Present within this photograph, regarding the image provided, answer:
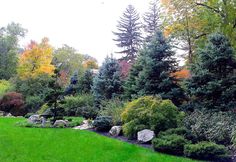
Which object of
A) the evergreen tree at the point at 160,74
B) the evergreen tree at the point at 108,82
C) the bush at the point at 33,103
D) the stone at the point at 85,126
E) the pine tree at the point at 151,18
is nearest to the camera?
the stone at the point at 85,126

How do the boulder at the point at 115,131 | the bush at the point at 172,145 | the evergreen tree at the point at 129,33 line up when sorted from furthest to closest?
the evergreen tree at the point at 129,33 < the boulder at the point at 115,131 < the bush at the point at 172,145

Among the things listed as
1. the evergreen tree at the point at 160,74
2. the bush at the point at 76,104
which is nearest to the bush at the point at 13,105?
the bush at the point at 76,104

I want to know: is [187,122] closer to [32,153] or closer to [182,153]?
[182,153]

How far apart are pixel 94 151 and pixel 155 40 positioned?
682 cm

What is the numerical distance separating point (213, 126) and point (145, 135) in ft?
6.26

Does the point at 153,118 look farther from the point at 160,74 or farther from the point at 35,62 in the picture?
the point at 35,62

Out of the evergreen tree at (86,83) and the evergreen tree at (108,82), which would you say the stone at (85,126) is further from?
the evergreen tree at (86,83)

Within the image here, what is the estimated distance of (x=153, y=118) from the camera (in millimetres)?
→ 8625

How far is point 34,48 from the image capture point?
2253 centimetres

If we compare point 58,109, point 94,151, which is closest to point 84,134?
point 94,151

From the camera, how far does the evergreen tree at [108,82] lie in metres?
15.9

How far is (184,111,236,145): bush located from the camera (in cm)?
750

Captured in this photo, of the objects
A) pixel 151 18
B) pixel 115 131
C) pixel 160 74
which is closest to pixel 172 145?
pixel 115 131

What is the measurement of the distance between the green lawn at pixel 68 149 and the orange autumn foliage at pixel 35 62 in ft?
42.4
